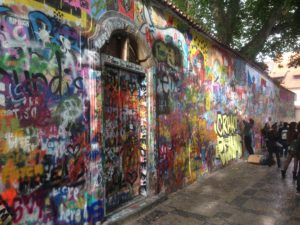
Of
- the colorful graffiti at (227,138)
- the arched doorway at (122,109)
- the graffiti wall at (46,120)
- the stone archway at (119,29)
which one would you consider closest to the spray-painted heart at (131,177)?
the arched doorway at (122,109)

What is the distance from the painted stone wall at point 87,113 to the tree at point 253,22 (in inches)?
326

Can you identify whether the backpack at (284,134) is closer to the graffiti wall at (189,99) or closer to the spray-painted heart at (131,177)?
the graffiti wall at (189,99)

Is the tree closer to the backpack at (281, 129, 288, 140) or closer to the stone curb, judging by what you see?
the backpack at (281, 129, 288, 140)

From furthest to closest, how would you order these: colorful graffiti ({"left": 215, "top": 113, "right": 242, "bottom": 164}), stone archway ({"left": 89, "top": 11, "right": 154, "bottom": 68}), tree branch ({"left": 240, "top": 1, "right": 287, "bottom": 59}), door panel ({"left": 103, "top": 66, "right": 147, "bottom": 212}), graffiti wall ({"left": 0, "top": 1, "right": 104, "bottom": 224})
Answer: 1. tree branch ({"left": 240, "top": 1, "right": 287, "bottom": 59})
2. colorful graffiti ({"left": 215, "top": 113, "right": 242, "bottom": 164})
3. door panel ({"left": 103, "top": 66, "right": 147, "bottom": 212})
4. stone archway ({"left": 89, "top": 11, "right": 154, "bottom": 68})
5. graffiti wall ({"left": 0, "top": 1, "right": 104, "bottom": 224})

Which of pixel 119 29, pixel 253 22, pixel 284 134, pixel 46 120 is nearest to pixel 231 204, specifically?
pixel 119 29

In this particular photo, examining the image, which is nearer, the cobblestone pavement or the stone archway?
the stone archway

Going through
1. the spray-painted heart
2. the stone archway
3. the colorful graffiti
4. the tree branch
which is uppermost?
the tree branch

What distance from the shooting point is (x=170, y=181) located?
25.9 ft

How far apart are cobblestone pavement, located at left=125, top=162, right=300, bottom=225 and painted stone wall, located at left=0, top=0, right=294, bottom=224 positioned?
53 centimetres

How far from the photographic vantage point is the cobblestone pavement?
20.0 ft

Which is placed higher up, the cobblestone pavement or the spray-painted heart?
the spray-painted heart

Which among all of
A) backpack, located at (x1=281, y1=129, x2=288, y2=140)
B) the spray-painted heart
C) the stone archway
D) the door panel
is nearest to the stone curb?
the door panel

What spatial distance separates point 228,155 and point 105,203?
7691mm

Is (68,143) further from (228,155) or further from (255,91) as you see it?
(255,91)
